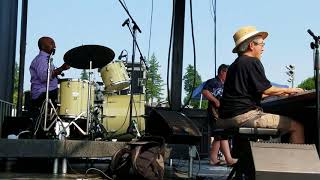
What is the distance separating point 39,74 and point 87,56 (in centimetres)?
66

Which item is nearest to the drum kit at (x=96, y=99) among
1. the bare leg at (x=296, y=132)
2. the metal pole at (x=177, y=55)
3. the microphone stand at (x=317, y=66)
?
the metal pole at (x=177, y=55)

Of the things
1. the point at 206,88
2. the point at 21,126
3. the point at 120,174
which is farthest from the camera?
the point at 206,88

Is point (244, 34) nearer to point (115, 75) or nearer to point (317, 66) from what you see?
point (317, 66)

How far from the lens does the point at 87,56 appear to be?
6.69 m

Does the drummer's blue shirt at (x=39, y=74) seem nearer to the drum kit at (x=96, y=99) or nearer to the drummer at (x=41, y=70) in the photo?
the drummer at (x=41, y=70)

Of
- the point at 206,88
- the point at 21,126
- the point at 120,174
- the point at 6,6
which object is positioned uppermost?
the point at 6,6

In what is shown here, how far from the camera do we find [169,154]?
222 inches

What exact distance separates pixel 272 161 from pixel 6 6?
5343 millimetres

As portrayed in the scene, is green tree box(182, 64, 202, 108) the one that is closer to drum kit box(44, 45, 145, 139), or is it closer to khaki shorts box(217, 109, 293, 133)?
drum kit box(44, 45, 145, 139)

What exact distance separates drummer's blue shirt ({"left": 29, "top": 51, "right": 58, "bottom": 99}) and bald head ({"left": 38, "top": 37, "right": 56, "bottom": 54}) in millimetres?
59

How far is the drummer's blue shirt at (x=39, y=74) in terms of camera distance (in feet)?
22.0

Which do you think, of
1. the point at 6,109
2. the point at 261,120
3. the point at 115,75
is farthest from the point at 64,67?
the point at 261,120

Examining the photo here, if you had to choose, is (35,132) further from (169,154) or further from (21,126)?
(169,154)

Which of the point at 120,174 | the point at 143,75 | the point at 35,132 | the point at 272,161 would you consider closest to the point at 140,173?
the point at 120,174
